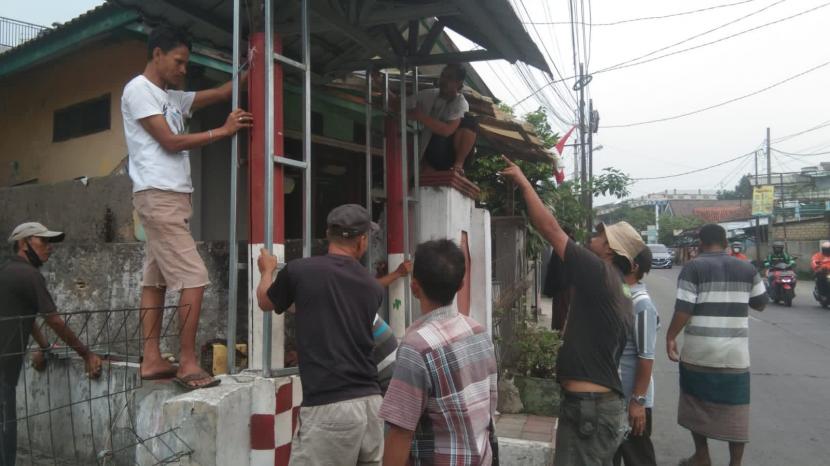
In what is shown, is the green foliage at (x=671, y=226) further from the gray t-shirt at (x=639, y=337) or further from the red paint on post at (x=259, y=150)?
the red paint on post at (x=259, y=150)

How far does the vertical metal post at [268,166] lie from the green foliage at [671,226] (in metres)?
52.8

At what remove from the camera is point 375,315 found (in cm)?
265

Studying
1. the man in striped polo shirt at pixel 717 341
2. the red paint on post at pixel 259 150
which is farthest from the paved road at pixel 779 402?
the red paint on post at pixel 259 150

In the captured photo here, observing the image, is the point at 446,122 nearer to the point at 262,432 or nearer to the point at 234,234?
the point at 234,234

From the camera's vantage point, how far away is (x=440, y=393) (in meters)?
1.86

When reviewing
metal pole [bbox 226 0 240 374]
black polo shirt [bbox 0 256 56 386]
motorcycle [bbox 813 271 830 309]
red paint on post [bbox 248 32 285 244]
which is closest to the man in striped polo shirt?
red paint on post [bbox 248 32 285 244]

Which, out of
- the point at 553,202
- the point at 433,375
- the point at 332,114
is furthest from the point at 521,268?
the point at 433,375

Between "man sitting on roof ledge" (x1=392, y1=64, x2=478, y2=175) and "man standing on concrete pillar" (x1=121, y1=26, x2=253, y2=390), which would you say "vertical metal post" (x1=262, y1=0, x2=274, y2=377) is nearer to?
"man standing on concrete pillar" (x1=121, y1=26, x2=253, y2=390)

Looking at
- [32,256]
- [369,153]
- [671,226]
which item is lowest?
[32,256]

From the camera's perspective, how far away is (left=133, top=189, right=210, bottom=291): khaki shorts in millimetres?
2805

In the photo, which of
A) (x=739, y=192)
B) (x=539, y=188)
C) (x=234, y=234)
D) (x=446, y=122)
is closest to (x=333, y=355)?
(x=234, y=234)

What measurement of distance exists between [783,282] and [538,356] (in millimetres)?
12007

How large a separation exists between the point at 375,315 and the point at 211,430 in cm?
85

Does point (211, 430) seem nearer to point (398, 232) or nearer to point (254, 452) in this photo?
point (254, 452)
